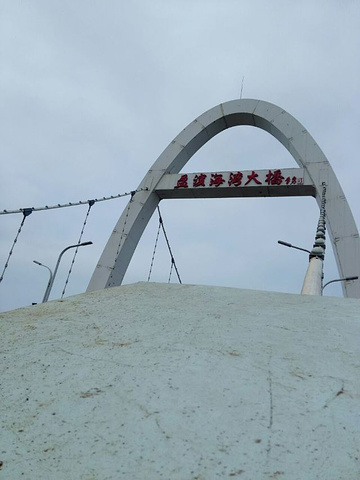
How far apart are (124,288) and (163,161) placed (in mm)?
10691

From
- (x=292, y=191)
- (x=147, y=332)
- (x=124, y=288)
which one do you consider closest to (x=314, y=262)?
(x=124, y=288)

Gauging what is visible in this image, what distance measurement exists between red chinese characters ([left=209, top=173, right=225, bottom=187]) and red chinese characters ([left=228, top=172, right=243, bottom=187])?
268mm

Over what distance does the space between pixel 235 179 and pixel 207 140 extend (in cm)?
319

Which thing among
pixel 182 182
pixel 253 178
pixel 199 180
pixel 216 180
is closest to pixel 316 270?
pixel 253 178

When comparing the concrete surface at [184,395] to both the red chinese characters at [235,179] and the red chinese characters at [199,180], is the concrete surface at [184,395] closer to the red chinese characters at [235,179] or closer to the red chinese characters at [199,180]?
the red chinese characters at [235,179]

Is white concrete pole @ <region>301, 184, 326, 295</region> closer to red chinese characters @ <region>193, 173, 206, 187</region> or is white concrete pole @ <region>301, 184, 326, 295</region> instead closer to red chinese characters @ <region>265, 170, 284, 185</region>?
red chinese characters @ <region>265, 170, 284, 185</region>

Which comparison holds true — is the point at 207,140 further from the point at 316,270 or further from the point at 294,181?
the point at 316,270

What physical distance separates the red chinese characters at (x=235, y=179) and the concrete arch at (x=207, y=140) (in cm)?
208

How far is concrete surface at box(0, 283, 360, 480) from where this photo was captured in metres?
1.27

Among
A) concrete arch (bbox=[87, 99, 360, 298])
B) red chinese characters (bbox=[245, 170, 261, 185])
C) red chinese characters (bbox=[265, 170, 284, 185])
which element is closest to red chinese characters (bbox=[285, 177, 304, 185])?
red chinese characters (bbox=[265, 170, 284, 185])

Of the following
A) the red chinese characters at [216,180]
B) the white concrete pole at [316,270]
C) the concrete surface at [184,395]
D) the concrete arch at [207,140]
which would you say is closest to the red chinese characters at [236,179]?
the red chinese characters at [216,180]

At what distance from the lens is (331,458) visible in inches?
48.7

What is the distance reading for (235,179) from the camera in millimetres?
12219

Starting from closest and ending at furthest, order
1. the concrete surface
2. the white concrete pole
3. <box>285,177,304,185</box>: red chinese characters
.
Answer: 1. the concrete surface
2. the white concrete pole
3. <box>285,177,304,185</box>: red chinese characters
